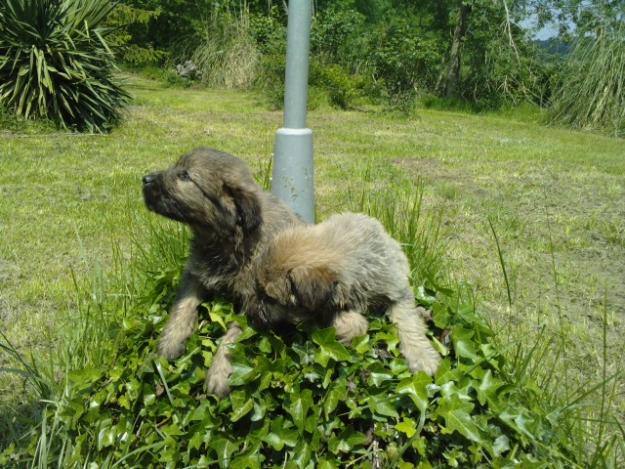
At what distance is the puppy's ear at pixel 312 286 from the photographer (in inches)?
101

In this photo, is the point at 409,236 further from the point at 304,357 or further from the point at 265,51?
the point at 265,51

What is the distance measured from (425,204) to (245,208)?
541cm

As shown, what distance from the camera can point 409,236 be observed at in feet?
13.1

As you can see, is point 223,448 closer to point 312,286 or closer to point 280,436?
point 280,436

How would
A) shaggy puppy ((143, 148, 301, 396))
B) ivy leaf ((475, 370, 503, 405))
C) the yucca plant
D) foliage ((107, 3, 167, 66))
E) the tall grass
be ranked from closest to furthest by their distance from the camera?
1. ivy leaf ((475, 370, 503, 405))
2. shaggy puppy ((143, 148, 301, 396))
3. the yucca plant
4. foliage ((107, 3, 167, 66))
5. the tall grass

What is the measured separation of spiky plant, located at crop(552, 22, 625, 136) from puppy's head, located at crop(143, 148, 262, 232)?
14779mm

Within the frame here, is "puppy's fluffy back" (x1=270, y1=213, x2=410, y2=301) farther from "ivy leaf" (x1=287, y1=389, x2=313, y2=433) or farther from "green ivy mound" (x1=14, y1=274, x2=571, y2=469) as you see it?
"ivy leaf" (x1=287, y1=389, x2=313, y2=433)

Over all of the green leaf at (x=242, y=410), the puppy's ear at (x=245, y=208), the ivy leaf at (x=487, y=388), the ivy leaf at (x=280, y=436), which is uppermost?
the puppy's ear at (x=245, y=208)

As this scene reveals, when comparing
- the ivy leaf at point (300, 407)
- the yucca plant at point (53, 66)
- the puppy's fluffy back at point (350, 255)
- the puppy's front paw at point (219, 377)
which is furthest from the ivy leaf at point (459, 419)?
the yucca plant at point (53, 66)

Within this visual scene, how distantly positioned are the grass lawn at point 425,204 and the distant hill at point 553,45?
496 cm

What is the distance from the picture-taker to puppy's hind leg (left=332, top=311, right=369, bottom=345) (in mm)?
2658

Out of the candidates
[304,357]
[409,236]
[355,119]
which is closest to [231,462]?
[304,357]

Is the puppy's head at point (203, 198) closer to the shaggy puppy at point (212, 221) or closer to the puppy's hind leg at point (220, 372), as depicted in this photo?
the shaggy puppy at point (212, 221)

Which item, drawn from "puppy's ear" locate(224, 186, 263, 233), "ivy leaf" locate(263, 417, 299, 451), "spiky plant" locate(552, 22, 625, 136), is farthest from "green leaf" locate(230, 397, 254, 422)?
"spiky plant" locate(552, 22, 625, 136)
